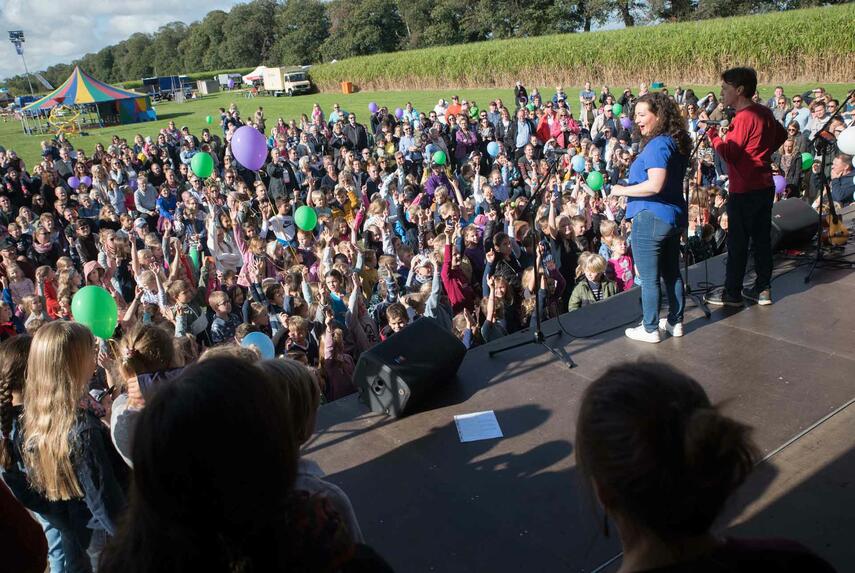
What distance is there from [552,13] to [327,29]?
40.4m

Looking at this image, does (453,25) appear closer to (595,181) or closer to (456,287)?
(595,181)

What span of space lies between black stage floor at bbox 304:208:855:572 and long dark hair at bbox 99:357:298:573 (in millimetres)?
1394

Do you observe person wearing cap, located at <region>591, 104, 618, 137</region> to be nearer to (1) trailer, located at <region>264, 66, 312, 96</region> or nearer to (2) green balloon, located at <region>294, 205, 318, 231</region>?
(2) green balloon, located at <region>294, 205, 318, 231</region>

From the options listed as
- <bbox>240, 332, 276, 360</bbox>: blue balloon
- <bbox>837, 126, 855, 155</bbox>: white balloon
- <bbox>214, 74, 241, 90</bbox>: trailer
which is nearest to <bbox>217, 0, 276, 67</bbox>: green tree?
<bbox>214, 74, 241, 90</bbox>: trailer

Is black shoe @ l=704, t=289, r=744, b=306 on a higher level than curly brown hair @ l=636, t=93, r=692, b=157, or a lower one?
lower

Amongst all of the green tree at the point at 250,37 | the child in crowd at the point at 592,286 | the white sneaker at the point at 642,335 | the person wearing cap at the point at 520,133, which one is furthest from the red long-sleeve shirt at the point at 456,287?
the green tree at the point at 250,37

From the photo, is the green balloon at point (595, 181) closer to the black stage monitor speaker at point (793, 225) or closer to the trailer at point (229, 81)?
the black stage monitor speaker at point (793, 225)

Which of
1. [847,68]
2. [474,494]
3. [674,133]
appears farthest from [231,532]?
[847,68]

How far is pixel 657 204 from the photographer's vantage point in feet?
12.0

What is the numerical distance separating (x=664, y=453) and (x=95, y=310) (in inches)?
169

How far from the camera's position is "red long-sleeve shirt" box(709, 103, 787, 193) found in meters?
3.96

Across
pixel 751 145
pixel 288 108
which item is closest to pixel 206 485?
pixel 751 145

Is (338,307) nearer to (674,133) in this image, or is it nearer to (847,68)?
(674,133)

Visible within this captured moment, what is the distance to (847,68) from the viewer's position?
2303cm
